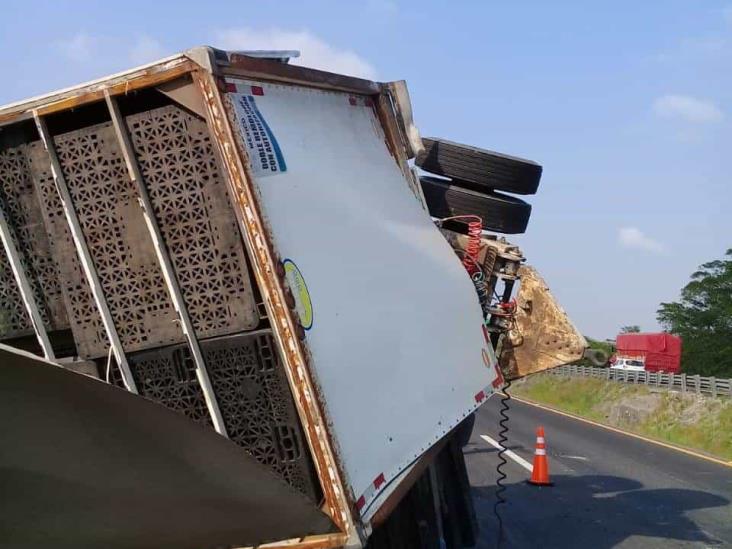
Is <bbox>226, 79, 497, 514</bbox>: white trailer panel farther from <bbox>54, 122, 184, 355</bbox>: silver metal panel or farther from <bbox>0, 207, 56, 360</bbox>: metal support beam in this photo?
<bbox>0, 207, 56, 360</bbox>: metal support beam

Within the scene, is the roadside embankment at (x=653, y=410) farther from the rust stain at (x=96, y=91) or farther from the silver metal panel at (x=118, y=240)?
the rust stain at (x=96, y=91)

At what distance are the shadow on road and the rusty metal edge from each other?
4801mm

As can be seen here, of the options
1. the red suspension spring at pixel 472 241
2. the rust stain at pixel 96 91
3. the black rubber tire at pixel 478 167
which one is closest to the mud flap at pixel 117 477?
the rust stain at pixel 96 91

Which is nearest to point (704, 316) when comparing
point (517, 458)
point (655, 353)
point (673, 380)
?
point (655, 353)

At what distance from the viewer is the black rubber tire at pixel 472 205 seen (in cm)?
730

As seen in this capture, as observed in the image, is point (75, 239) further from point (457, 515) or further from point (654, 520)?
point (654, 520)

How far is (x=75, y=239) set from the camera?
409cm

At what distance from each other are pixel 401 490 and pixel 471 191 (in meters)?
3.44

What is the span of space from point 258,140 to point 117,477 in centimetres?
151

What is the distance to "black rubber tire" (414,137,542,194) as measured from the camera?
7391 millimetres

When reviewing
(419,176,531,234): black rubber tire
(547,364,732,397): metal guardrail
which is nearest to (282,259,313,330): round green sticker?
(419,176,531,234): black rubber tire

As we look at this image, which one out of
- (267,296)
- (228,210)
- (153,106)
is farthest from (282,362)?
(153,106)

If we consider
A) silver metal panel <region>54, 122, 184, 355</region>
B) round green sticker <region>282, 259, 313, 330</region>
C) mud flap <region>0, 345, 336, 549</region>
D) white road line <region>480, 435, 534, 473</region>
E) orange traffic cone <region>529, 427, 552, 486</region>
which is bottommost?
white road line <region>480, 435, 534, 473</region>

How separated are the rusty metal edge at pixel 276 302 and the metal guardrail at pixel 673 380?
16475 mm
